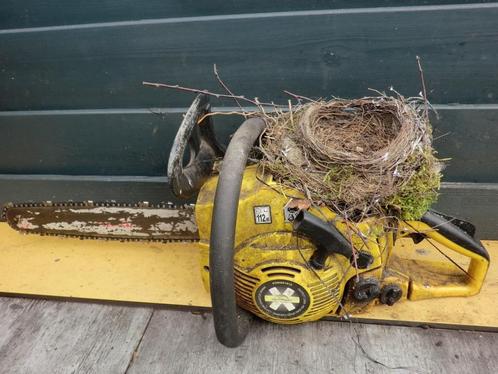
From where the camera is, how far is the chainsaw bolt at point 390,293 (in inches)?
69.8

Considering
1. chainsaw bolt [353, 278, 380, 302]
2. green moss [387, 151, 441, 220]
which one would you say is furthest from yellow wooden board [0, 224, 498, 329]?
green moss [387, 151, 441, 220]

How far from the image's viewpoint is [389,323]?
189cm

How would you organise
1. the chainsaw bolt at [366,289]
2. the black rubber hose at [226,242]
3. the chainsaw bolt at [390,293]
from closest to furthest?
the black rubber hose at [226,242]
the chainsaw bolt at [366,289]
the chainsaw bolt at [390,293]

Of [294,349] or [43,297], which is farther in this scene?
[43,297]

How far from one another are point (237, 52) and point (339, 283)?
127cm

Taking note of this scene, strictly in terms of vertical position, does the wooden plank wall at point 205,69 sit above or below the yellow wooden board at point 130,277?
above

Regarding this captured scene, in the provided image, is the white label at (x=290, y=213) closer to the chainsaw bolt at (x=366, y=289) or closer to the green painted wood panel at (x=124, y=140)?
the chainsaw bolt at (x=366, y=289)

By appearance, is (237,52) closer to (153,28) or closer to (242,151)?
(153,28)

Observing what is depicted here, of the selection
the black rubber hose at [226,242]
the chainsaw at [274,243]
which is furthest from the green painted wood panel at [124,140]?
the black rubber hose at [226,242]

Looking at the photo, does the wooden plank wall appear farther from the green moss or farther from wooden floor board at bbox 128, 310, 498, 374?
wooden floor board at bbox 128, 310, 498, 374

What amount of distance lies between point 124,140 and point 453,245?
180cm

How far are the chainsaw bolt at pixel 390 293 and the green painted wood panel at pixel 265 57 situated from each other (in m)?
0.98

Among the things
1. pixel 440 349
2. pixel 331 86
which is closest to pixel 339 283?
pixel 440 349

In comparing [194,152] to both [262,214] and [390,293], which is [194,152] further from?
A: [390,293]
